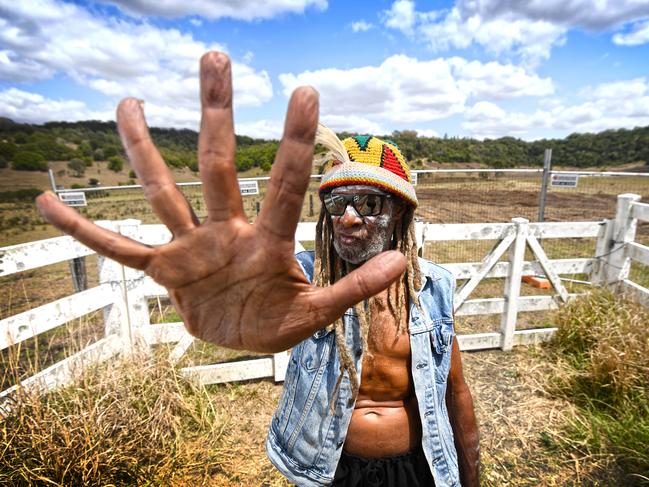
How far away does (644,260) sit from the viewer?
377 cm

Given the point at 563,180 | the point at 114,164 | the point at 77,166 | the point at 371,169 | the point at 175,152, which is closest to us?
the point at 371,169

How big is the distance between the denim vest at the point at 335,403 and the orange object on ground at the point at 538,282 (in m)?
5.64

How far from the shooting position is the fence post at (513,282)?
370cm

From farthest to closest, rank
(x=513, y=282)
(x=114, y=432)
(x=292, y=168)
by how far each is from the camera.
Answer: (x=513, y=282)
(x=114, y=432)
(x=292, y=168)

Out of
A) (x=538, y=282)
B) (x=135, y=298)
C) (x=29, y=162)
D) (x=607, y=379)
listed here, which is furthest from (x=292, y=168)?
(x=29, y=162)

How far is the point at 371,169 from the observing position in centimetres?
126

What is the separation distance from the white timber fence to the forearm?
140 centimetres

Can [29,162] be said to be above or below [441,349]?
above

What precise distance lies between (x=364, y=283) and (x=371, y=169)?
1.99 feet

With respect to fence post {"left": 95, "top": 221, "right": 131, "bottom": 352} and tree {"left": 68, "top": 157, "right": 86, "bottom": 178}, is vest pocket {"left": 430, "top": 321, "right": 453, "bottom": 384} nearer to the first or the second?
fence post {"left": 95, "top": 221, "right": 131, "bottom": 352}

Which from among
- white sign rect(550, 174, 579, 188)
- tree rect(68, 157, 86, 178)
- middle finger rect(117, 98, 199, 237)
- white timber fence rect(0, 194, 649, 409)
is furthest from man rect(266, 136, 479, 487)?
tree rect(68, 157, 86, 178)

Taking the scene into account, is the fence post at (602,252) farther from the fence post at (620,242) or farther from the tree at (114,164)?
the tree at (114,164)

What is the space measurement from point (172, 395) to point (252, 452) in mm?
775

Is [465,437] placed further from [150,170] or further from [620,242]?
[620,242]
